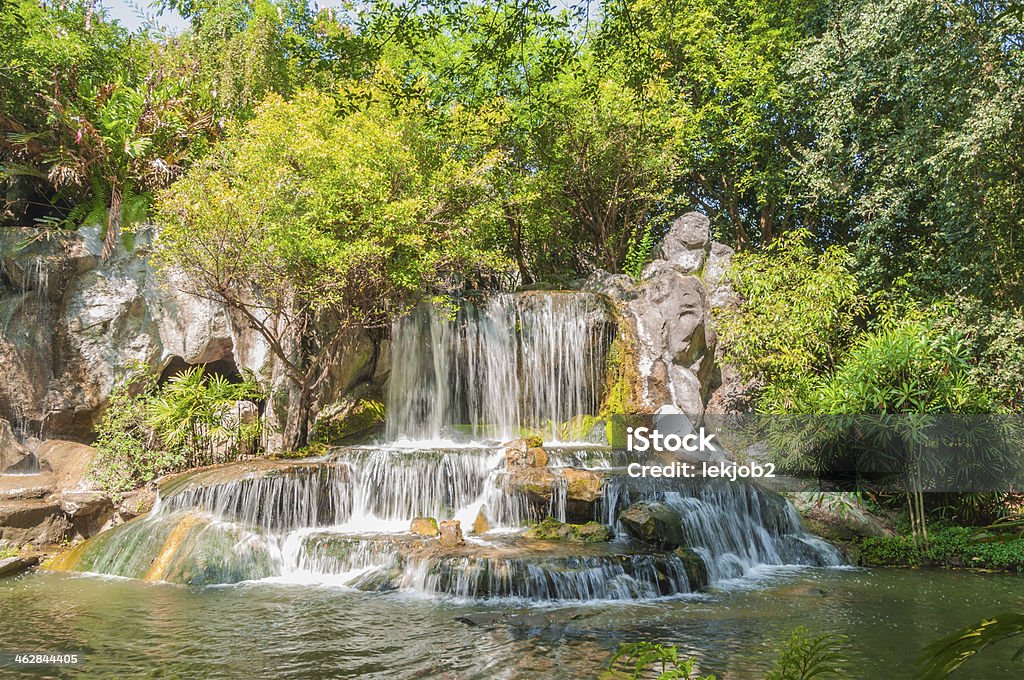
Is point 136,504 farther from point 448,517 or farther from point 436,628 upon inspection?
point 436,628

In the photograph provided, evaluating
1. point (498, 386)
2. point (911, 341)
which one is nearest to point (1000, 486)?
point (911, 341)

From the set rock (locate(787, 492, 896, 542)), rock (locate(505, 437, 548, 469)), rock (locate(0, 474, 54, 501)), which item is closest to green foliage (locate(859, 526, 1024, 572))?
rock (locate(787, 492, 896, 542))

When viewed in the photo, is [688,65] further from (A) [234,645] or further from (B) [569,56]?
(A) [234,645]

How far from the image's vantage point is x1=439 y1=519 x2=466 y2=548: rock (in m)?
8.98

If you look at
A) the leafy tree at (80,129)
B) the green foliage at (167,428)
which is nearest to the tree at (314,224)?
the green foliage at (167,428)

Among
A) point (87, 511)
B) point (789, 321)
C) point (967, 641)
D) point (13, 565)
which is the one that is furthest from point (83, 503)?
point (967, 641)

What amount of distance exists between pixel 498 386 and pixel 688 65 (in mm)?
10269

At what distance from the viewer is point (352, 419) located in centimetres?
1482

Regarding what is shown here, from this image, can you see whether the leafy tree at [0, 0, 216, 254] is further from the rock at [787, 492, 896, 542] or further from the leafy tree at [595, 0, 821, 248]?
the rock at [787, 492, 896, 542]

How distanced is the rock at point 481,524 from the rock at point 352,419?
4.79m

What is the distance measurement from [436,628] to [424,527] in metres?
3.09

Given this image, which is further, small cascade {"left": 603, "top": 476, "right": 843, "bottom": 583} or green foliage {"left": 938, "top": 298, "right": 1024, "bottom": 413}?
green foliage {"left": 938, "top": 298, "right": 1024, "bottom": 413}

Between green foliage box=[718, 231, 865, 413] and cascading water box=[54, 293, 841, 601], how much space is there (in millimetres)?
3373

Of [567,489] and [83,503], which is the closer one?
[567,489]
